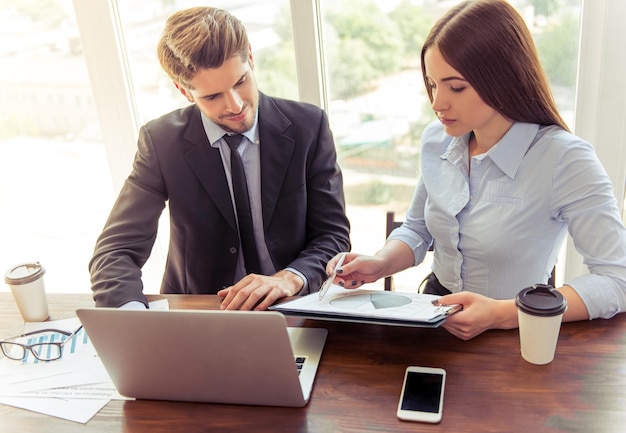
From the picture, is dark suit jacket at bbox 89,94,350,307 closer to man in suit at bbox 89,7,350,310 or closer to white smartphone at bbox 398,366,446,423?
man in suit at bbox 89,7,350,310

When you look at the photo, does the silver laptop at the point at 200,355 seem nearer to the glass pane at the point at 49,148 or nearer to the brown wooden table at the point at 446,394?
the brown wooden table at the point at 446,394

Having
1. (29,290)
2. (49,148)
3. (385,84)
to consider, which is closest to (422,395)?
(29,290)

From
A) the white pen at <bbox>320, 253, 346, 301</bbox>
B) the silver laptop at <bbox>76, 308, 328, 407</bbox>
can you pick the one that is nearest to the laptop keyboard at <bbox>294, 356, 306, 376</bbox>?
the silver laptop at <bbox>76, 308, 328, 407</bbox>

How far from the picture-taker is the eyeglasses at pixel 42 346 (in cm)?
128

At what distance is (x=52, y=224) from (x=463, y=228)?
2116 mm

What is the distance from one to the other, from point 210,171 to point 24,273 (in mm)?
531

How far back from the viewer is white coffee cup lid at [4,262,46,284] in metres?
1.39

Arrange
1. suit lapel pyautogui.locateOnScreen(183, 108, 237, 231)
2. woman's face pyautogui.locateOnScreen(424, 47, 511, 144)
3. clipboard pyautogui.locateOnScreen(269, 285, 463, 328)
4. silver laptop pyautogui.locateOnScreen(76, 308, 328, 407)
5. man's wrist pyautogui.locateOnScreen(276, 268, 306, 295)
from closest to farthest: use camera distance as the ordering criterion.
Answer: silver laptop pyautogui.locateOnScreen(76, 308, 328, 407) < clipboard pyautogui.locateOnScreen(269, 285, 463, 328) < woman's face pyautogui.locateOnScreen(424, 47, 511, 144) < man's wrist pyautogui.locateOnScreen(276, 268, 306, 295) < suit lapel pyautogui.locateOnScreen(183, 108, 237, 231)

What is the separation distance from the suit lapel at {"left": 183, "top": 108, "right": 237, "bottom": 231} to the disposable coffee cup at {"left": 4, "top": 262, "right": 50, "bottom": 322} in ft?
1.54

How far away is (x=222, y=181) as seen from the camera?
1.64 meters

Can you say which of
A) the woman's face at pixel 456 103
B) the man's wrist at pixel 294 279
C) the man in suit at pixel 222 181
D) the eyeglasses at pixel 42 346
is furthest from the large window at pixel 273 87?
the eyeglasses at pixel 42 346

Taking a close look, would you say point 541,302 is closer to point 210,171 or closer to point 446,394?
point 446,394

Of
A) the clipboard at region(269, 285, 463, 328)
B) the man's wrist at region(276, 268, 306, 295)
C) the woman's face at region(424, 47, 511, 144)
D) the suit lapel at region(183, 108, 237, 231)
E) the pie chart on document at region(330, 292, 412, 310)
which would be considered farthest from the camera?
the suit lapel at region(183, 108, 237, 231)

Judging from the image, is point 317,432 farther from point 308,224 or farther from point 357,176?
point 357,176
